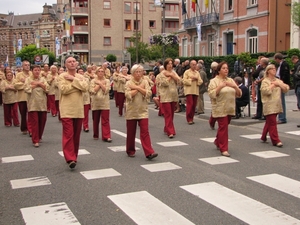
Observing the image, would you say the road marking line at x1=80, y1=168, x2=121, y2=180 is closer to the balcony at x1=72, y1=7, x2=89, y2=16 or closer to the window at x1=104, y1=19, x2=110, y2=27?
the balcony at x1=72, y1=7, x2=89, y2=16

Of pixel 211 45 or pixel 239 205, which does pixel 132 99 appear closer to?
pixel 239 205

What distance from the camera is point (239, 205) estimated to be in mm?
6043

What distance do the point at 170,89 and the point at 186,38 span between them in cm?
3325

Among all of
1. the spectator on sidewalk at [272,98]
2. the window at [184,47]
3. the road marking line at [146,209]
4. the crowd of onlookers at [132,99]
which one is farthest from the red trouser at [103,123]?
the window at [184,47]

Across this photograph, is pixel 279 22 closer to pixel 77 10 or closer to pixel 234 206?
pixel 234 206

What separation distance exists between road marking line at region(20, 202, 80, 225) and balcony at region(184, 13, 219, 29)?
109ft

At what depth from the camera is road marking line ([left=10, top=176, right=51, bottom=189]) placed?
24.0ft

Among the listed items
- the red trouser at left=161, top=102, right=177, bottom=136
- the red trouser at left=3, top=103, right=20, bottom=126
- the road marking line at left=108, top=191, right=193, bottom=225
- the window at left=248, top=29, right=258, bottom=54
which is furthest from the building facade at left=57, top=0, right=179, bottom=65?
the road marking line at left=108, top=191, right=193, bottom=225

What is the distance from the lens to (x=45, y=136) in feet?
41.3

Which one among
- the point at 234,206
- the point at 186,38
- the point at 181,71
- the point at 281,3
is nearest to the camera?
the point at 234,206

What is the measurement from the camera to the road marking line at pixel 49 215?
18.2ft

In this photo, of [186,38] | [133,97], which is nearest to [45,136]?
[133,97]

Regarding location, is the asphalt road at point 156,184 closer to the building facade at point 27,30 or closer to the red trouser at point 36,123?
the red trouser at point 36,123

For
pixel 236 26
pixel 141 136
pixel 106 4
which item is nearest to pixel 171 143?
pixel 141 136
